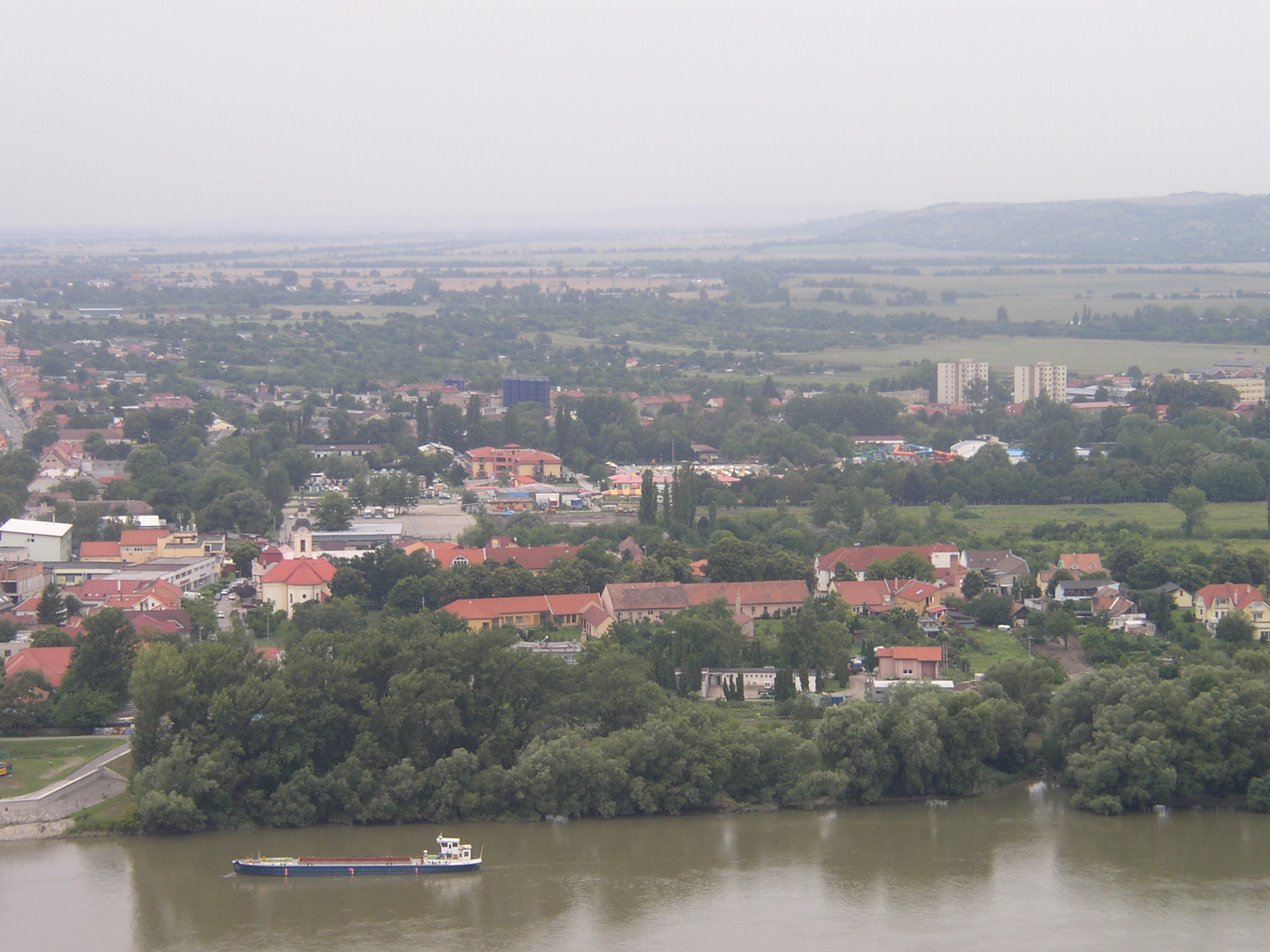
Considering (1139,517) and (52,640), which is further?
(1139,517)

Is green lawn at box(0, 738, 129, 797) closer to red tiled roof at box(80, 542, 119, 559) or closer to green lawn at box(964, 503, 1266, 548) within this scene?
red tiled roof at box(80, 542, 119, 559)

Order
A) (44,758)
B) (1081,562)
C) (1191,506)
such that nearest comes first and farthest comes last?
(44,758) → (1081,562) → (1191,506)

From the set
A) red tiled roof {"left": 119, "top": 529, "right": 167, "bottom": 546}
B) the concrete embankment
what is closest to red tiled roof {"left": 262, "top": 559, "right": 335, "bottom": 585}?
red tiled roof {"left": 119, "top": 529, "right": 167, "bottom": 546}

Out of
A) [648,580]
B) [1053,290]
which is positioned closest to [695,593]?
[648,580]

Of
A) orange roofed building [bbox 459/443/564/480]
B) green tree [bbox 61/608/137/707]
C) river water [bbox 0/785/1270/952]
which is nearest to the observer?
river water [bbox 0/785/1270/952]

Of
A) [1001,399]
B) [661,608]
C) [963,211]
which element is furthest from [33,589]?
[963,211]

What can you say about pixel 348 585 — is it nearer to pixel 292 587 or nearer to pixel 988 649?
pixel 292 587

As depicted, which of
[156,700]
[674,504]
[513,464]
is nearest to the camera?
[156,700]

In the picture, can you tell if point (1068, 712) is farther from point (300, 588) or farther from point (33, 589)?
point (33, 589)
